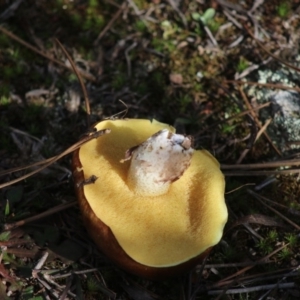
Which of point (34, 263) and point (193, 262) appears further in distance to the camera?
point (34, 263)

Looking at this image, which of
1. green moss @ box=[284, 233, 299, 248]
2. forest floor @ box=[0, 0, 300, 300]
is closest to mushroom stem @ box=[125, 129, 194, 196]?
forest floor @ box=[0, 0, 300, 300]

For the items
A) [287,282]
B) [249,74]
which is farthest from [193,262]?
[249,74]

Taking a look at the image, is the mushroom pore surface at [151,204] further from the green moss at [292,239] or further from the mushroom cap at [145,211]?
the green moss at [292,239]

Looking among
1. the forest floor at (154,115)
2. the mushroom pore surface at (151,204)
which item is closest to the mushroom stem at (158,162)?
the mushroom pore surface at (151,204)

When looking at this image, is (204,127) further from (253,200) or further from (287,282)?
(287,282)

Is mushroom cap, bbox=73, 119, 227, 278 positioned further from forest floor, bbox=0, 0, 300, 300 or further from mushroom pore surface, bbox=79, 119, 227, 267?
forest floor, bbox=0, 0, 300, 300

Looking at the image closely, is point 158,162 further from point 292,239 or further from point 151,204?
point 292,239

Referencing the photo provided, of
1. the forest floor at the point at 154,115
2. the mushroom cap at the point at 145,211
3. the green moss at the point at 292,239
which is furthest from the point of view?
the green moss at the point at 292,239
